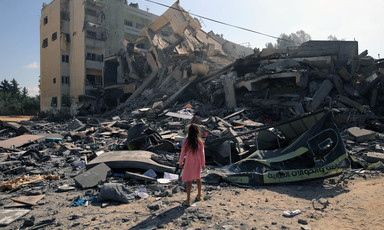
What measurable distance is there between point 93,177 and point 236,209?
8.98 feet

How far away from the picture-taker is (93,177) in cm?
462

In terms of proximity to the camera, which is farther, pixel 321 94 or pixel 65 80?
pixel 65 80

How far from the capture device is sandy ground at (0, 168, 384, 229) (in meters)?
3.02

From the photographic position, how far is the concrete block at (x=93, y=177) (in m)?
4.46

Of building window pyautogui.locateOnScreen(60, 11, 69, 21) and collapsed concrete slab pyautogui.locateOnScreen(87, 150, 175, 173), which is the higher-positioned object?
building window pyautogui.locateOnScreen(60, 11, 69, 21)

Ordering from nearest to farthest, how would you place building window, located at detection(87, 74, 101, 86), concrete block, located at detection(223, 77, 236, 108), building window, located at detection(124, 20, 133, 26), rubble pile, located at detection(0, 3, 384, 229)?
rubble pile, located at detection(0, 3, 384, 229) < concrete block, located at detection(223, 77, 236, 108) < building window, located at detection(87, 74, 101, 86) < building window, located at detection(124, 20, 133, 26)

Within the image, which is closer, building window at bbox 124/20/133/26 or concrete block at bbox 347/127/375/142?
concrete block at bbox 347/127/375/142

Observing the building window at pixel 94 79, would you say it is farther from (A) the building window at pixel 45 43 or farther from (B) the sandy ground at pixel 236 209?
(B) the sandy ground at pixel 236 209

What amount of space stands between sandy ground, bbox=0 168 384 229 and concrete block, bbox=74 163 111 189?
Result: 0.63 feet

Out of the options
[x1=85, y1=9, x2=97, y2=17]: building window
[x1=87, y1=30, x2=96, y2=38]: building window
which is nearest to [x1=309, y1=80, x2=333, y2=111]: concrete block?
[x1=87, y1=30, x2=96, y2=38]: building window

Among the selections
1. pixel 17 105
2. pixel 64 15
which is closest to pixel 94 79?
pixel 64 15

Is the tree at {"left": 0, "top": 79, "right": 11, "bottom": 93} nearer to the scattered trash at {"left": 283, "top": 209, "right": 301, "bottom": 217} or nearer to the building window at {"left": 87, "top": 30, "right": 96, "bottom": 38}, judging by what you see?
the building window at {"left": 87, "top": 30, "right": 96, "bottom": 38}

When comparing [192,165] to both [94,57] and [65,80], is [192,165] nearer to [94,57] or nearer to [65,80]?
[94,57]

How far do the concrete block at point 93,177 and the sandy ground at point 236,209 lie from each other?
A: 0.19 m
